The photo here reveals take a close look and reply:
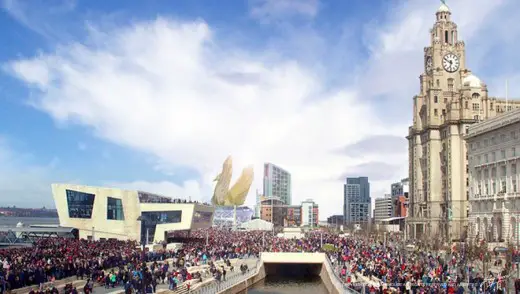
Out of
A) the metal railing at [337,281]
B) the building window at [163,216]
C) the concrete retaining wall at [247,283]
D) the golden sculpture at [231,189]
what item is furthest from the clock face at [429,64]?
Answer: the golden sculpture at [231,189]

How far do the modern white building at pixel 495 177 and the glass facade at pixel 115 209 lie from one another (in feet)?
148

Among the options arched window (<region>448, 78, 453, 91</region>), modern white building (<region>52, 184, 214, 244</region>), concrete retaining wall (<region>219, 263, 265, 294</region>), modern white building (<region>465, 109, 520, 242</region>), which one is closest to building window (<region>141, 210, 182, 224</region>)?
modern white building (<region>52, 184, 214, 244</region>)

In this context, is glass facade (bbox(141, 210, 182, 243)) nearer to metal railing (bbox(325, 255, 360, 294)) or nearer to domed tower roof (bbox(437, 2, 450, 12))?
metal railing (bbox(325, 255, 360, 294))

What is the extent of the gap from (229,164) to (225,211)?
15.2 meters

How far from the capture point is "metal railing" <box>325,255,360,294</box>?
38900 millimetres

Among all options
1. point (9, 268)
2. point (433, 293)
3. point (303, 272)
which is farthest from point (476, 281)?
point (303, 272)

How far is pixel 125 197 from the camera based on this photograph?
75312 millimetres

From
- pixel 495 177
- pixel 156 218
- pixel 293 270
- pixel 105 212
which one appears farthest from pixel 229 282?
Result: pixel 495 177

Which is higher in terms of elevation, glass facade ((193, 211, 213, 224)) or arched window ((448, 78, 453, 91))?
arched window ((448, 78, 453, 91))

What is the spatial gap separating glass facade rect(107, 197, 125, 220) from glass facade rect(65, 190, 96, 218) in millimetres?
2075

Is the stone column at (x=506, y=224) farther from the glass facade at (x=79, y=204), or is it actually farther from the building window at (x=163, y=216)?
the glass facade at (x=79, y=204)

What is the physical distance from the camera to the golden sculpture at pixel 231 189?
620ft

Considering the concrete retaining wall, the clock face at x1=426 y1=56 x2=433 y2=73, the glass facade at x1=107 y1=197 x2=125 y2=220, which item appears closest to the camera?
the concrete retaining wall

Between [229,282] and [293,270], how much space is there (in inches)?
1235
